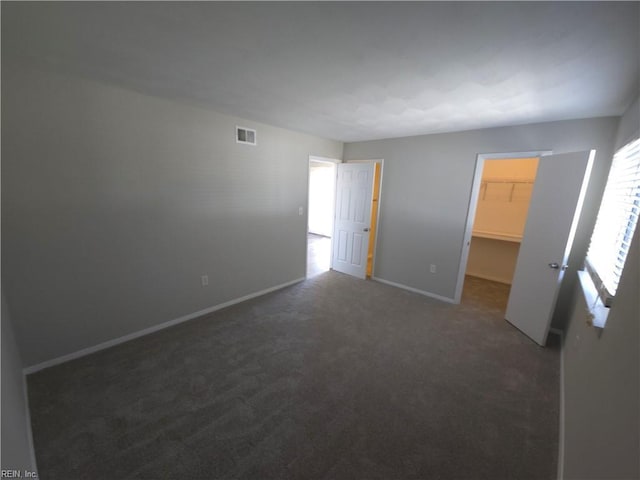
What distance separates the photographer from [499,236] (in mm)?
4113

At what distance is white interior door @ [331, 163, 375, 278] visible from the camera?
408 cm

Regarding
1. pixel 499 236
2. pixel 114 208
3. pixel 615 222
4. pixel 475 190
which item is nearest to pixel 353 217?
pixel 475 190

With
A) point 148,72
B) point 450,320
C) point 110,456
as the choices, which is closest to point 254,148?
point 148,72

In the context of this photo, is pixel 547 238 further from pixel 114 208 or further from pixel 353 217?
pixel 114 208

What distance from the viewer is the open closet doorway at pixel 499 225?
3922 millimetres

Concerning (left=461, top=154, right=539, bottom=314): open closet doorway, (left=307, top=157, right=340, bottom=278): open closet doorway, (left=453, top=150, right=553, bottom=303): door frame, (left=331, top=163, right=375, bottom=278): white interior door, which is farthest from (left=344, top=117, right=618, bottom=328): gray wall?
(left=307, top=157, right=340, bottom=278): open closet doorway

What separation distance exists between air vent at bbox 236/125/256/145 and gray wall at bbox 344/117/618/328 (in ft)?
5.98

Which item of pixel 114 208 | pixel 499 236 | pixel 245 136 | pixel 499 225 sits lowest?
pixel 499 236

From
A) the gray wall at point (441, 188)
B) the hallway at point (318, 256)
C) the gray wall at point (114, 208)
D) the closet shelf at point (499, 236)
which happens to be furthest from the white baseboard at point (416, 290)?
the gray wall at point (114, 208)

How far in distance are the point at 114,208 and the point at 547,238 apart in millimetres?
4168

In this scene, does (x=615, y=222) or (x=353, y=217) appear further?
(x=353, y=217)

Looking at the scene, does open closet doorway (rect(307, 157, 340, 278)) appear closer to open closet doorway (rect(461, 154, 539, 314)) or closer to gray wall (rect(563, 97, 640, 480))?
open closet doorway (rect(461, 154, 539, 314))

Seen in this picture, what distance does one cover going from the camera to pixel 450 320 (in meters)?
2.99

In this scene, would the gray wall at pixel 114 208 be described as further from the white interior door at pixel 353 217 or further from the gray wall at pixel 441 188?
the gray wall at pixel 441 188
